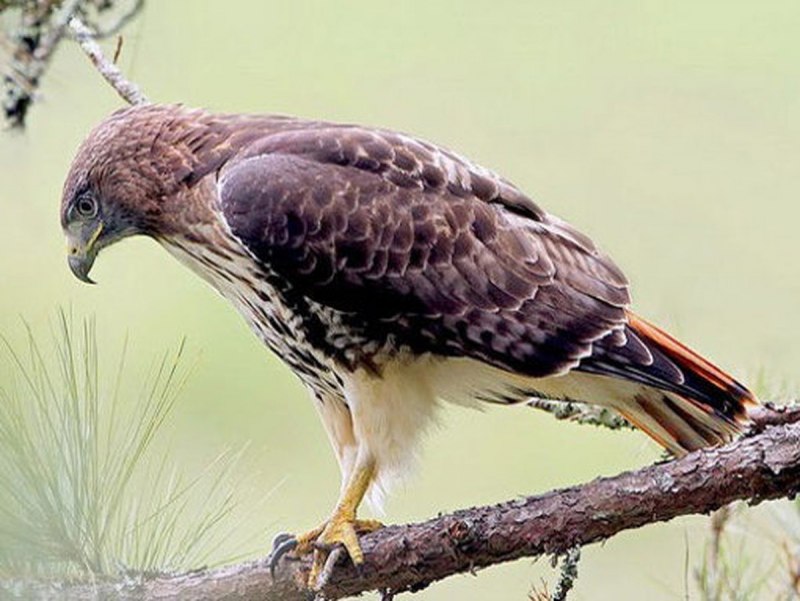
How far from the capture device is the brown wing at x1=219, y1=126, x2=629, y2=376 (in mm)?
3529

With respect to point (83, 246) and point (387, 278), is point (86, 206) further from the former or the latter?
point (387, 278)

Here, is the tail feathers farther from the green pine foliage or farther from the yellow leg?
the green pine foliage

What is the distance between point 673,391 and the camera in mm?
3455

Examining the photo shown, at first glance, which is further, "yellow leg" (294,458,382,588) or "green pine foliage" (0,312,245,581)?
"yellow leg" (294,458,382,588)

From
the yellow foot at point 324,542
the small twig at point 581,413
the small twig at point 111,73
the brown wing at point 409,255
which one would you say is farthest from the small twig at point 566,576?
the small twig at point 111,73

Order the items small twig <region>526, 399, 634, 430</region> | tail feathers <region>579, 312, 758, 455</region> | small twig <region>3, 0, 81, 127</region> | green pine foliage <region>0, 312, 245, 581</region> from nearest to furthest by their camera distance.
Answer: green pine foliage <region>0, 312, 245, 581</region> < small twig <region>3, 0, 81, 127</region> < tail feathers <region>579, 312, 758, 455</region> < small twig <region>526, 399, 634, 430</region>

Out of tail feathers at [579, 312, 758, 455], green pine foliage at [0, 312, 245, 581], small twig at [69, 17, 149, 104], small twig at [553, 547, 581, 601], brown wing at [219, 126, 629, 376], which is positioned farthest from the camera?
small twig at [69, 17, 149, 104]

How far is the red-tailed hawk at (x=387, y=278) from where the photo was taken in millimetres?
3518

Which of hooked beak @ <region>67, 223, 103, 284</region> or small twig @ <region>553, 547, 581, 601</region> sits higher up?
small twig @ <region>553, 547, 581, 601</region>

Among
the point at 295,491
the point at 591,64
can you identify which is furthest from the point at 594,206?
the point at 295,491

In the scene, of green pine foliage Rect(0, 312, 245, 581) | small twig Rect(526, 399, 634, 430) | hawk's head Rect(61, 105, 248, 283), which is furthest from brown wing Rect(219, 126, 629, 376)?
green pine foliage Rect(0, 312, 245, 581)

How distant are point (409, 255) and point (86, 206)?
28.3 inches

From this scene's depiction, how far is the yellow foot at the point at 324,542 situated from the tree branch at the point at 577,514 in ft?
0.28

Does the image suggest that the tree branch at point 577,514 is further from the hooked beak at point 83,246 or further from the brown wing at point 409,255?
the hooked beak at point 83,246
